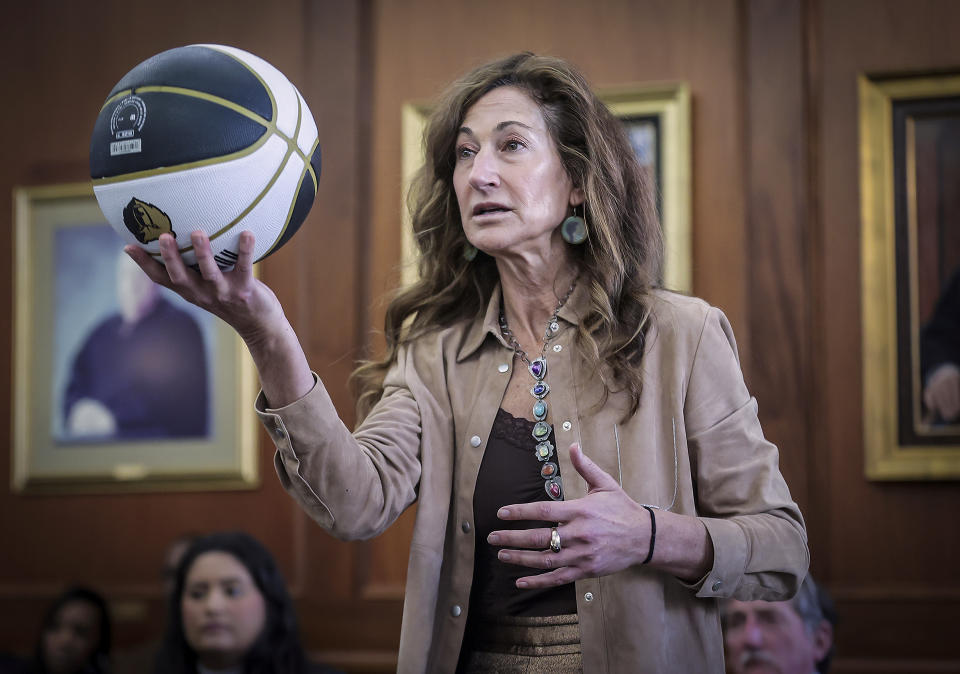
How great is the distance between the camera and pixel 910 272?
12.5 ft

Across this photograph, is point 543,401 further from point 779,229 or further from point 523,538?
point 779,229

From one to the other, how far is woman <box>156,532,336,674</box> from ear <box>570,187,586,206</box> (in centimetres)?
205

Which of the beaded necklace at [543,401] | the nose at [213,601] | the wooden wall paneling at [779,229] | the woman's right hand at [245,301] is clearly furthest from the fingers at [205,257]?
the wooden wall paneling at [779,229]

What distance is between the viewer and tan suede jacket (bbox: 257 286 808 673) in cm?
181

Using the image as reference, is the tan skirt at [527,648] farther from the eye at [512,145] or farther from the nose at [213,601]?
the nose at [213,601]

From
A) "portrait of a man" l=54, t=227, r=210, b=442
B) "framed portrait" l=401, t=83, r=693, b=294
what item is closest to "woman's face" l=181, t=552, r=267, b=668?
"portrait of a man" l=54, t=227, r=210, b=442

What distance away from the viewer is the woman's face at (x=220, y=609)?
3.54 meters

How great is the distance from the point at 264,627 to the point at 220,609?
16cm

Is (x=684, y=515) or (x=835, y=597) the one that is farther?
(x=835, y=597)

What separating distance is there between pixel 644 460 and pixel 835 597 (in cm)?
221

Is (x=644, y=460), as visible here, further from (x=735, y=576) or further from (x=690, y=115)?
(x=690, y=115)

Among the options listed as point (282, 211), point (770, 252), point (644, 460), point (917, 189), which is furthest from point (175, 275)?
point (917, 189)

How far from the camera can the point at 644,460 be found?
75.0 inches

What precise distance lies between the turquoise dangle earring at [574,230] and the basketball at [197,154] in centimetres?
59
